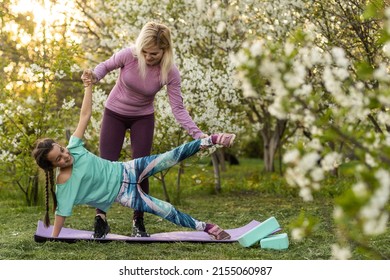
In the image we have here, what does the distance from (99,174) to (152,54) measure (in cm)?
92

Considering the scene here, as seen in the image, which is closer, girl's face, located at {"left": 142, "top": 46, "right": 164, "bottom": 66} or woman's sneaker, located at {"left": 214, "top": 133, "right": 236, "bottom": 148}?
woman's sneaker, located at {"left": 214, "top": 133, "right": 236, "bottom": 148}

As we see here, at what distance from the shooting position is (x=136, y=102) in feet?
16.1

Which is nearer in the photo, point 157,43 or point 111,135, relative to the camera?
point 157,43

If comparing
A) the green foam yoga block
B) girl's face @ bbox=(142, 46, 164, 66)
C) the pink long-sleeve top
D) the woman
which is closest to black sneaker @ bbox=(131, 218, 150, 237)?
the woman

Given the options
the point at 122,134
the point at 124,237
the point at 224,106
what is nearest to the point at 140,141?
the point at 122,134

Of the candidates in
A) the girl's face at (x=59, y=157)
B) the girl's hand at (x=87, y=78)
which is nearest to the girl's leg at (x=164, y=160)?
the girl's face at (x=59, y=157)

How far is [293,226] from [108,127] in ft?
10.2

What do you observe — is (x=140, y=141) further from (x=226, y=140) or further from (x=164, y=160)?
(x=226, y=140)

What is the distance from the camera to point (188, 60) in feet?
23.4

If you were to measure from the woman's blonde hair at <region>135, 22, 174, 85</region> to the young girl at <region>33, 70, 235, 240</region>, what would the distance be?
390mm

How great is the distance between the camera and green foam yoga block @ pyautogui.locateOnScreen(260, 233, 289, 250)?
4.41 metres

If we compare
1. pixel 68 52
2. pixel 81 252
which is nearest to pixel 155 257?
pixel 81 252

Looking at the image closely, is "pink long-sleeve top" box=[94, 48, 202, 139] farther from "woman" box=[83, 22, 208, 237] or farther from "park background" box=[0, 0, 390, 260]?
"park background" box=[0, 0, 390, 260]
